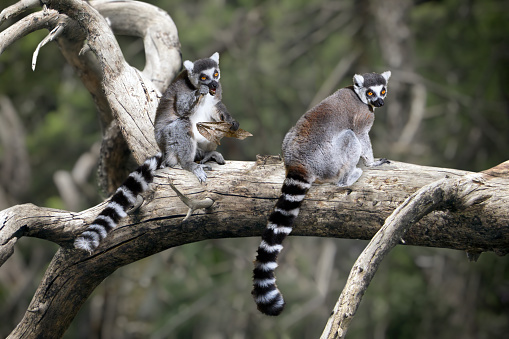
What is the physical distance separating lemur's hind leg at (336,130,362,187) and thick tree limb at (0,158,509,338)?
0.09 metres

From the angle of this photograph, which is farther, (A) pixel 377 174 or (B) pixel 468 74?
(B) pixel 468 74

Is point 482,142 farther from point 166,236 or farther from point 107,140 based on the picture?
point 166,236

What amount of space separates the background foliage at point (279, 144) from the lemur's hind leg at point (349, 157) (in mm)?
4507

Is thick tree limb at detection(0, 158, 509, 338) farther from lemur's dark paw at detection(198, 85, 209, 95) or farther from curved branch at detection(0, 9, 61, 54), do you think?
curved branch at detection(0, 9, 61, 54)

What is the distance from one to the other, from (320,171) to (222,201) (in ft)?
2.41

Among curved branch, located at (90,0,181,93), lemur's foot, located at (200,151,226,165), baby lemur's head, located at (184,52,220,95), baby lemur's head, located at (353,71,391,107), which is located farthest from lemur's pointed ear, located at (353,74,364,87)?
curved branch, located at (90,0,181,93)

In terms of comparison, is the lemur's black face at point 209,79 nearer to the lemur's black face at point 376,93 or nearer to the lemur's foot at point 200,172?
the lemur's foot at point 200,172

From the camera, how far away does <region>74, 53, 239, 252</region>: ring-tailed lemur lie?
409 cm

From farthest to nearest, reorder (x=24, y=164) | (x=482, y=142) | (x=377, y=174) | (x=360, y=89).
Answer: (x=24, y=164) < (x=482, y=142) < (x=360, y=89) < (x=377, y=174)

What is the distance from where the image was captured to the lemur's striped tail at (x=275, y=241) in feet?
11.2

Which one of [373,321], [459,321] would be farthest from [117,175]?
[459,321]

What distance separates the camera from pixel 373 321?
10.0 meters

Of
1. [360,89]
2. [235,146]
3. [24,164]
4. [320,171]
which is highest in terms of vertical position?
[360,89]

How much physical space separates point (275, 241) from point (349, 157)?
3.08 feet
